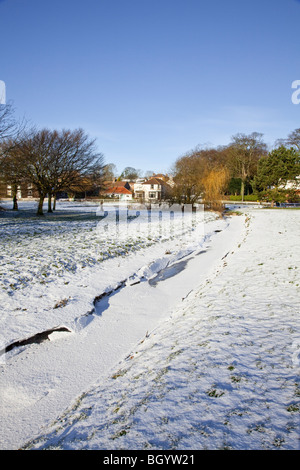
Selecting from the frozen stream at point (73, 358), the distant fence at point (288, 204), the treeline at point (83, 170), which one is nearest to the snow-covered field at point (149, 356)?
the frozen stream at point (73, 358)

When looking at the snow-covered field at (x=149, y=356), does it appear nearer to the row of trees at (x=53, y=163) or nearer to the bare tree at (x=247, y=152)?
the row of trees at (x=53, y=163)

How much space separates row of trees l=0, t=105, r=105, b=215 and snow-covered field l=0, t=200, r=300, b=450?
55.6ft

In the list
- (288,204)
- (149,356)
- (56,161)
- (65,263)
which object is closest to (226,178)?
(288,204)

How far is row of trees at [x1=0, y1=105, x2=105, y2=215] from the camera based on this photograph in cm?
2391

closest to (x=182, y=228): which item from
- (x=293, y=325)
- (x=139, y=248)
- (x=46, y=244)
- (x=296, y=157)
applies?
(x=139, y=248)

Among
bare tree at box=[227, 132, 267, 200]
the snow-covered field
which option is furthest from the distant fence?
the snow-covered field

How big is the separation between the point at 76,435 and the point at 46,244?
10063 millimetres

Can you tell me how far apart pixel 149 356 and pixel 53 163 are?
24.9 m

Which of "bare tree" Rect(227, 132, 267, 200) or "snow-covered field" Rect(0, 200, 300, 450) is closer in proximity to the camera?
"snow-covered field" Rect(0, 200, 300, 450)

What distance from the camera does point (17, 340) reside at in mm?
5227

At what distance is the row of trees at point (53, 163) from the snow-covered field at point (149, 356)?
55.6 feet

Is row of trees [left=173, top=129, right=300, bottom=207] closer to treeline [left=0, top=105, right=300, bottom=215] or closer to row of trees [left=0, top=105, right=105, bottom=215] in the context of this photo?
treeline [left=0, top=105, right=300, bottom=215]

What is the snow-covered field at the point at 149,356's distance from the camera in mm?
2719

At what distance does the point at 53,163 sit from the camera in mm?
25672
